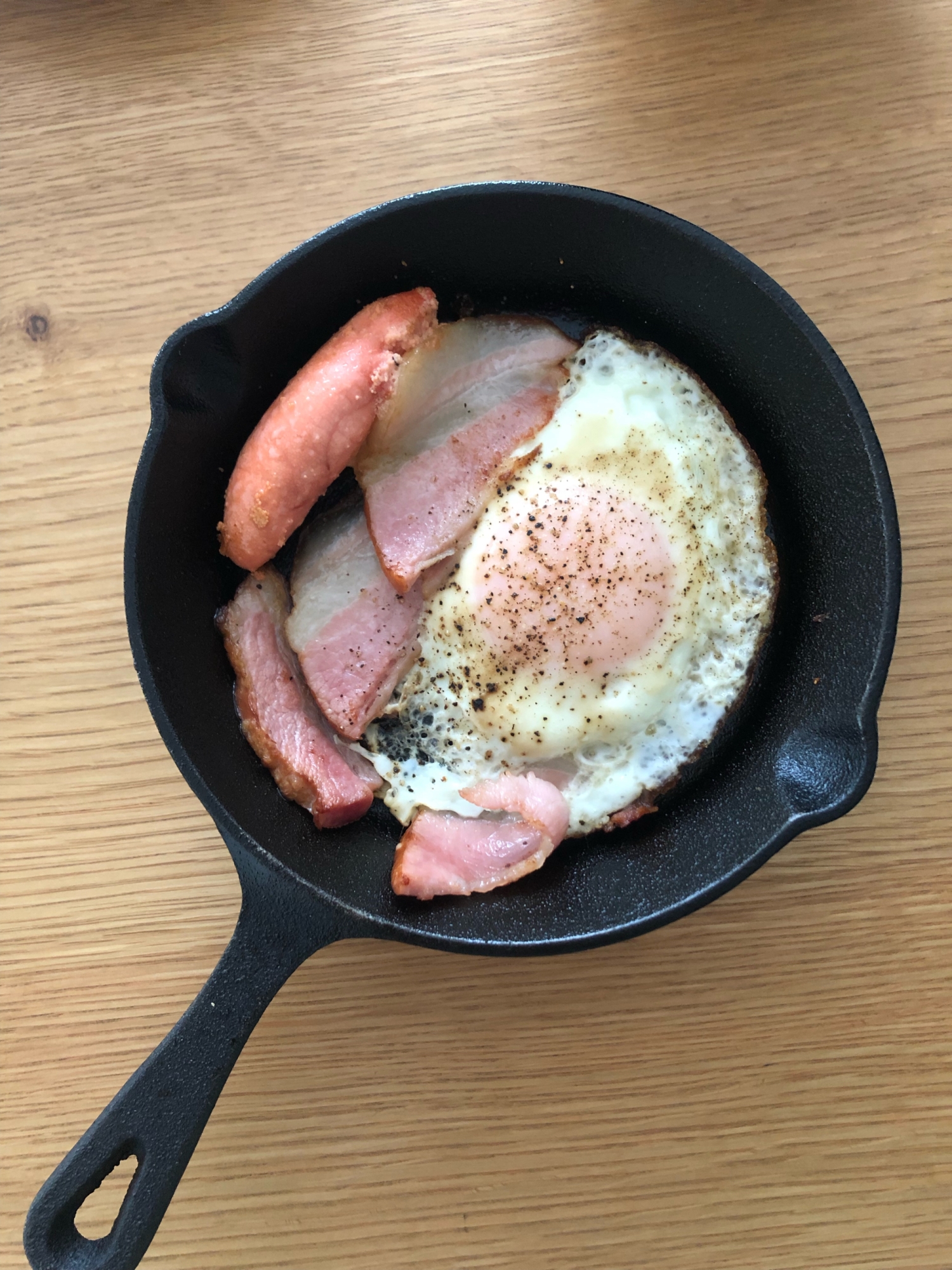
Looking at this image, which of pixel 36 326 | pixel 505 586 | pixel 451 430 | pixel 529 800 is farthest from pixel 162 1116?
pixel 36 326

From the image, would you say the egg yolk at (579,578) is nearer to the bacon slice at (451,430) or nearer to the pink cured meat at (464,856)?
the bacon slice at (451,430)

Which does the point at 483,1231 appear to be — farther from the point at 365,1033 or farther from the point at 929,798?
the point at 929,798

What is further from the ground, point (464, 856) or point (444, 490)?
point (444, 490)

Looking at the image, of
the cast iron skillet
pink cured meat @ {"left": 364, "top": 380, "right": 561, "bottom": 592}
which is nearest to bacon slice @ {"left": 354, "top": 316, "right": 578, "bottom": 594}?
pink cured meat @ {"left": 364, "top": 380, "right": 561, "bottom": 592}

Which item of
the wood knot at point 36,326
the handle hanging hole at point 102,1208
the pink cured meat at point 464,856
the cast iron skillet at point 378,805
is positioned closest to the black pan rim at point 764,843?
the cast iron skillet at point 378,805

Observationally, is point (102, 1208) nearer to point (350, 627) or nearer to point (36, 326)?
point (350, 627)
